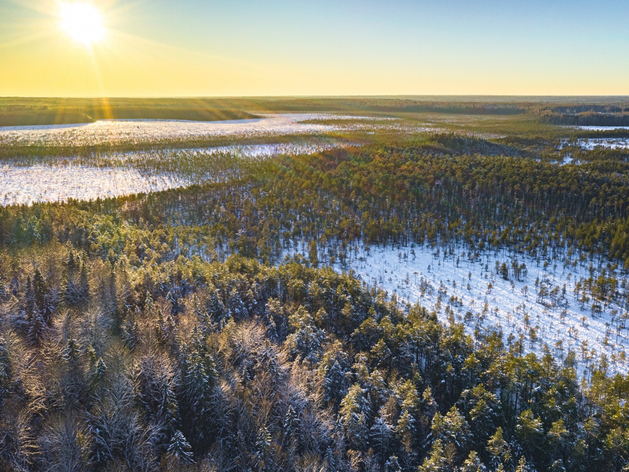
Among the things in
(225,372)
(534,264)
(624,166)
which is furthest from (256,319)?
(624,166)

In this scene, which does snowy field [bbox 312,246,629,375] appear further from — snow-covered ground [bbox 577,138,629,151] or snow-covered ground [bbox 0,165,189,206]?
snow-covered ground [bbox 577,138,629,151]

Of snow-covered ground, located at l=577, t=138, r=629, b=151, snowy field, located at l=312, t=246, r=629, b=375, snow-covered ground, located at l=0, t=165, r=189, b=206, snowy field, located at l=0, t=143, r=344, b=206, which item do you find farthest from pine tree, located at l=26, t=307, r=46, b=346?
snow-covered ground, located at l=577, t=138, r=629, b=151

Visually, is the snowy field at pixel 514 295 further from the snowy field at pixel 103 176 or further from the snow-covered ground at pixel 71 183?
the snow-covered ground at pixel 71 183

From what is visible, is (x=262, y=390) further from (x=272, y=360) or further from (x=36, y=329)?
(x=36, y=329)

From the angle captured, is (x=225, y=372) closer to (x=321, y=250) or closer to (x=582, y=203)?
(x=321, y=250)

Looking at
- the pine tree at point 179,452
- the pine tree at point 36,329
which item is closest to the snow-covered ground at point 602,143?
the pine tree at point 179,452
